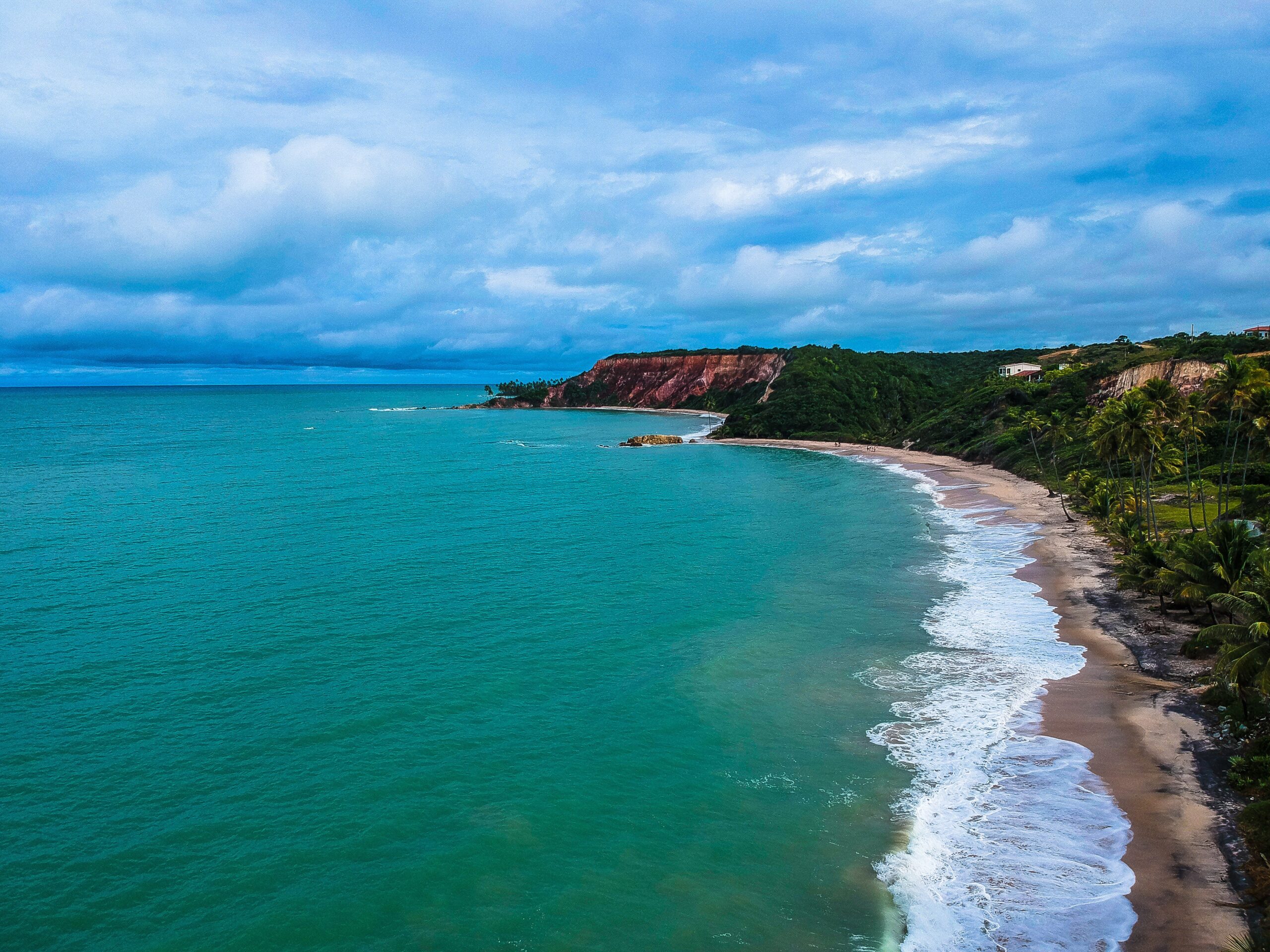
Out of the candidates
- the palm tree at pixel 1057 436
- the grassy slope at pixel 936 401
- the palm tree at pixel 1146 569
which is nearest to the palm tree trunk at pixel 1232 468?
the grassy slope at pixel 936 401

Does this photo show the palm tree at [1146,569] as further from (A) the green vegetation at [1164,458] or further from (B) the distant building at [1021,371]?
(B) the distant building at [1021,371]

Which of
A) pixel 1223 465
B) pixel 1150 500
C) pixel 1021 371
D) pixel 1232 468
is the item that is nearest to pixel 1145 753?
pixel 1150 500

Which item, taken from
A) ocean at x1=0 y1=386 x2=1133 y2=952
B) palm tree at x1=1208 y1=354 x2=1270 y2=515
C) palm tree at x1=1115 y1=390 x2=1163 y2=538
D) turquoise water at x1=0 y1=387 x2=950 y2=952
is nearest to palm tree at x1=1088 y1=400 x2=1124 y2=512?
palm tree at x1=1115 y1=390 x2=1163 y2=538

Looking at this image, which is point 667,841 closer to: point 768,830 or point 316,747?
point 768,830

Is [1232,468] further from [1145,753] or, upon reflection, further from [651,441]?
[651,441]

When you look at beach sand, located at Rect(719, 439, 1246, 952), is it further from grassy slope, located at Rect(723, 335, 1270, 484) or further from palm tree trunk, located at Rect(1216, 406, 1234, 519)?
grassy slope, located at Rect(723, 335, 1270, 484)


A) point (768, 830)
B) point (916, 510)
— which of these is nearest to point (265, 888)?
point (768, 830)
